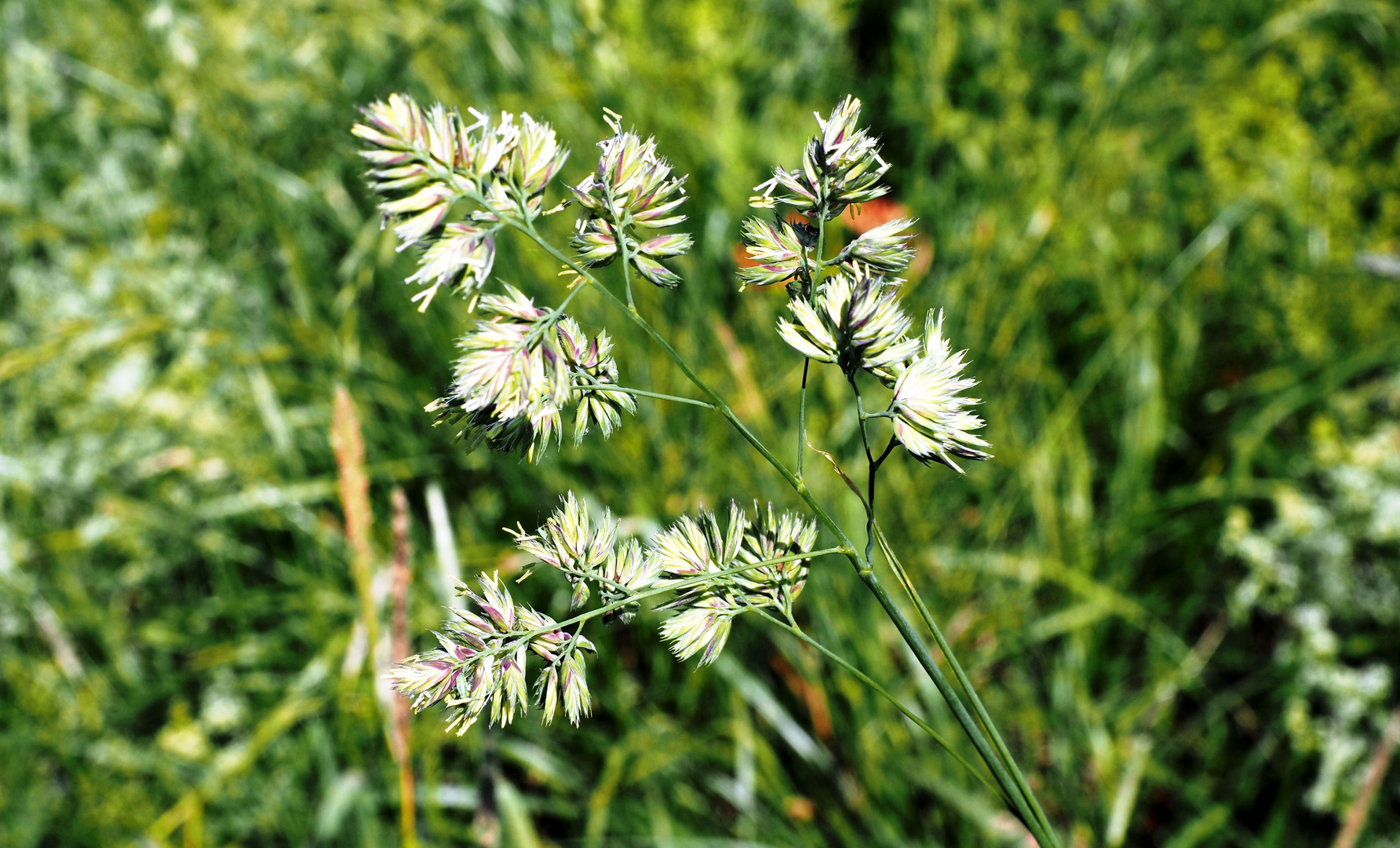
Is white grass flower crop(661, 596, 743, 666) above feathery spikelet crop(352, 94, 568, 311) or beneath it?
beneath

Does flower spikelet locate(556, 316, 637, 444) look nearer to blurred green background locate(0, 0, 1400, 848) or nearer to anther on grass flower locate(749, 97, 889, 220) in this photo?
anther on grass flower locate(749, 97, 889, 220)

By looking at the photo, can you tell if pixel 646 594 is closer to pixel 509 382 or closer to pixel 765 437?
pixel 509 382

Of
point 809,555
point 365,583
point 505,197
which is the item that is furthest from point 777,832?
point 505,197

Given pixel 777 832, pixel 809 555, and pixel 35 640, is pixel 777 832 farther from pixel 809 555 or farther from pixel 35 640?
pixel 35 640

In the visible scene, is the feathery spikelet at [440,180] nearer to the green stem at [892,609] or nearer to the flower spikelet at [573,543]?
the green stem at [892,609]

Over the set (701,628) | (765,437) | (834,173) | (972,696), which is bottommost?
(972,696)

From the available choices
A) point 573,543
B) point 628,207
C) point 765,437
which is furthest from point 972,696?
point 765,437

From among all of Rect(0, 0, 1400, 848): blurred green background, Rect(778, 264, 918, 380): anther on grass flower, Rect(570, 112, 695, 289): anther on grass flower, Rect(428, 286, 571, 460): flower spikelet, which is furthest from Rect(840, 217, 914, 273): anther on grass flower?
Rect(0, 0, 1400, 848): blurred green background
